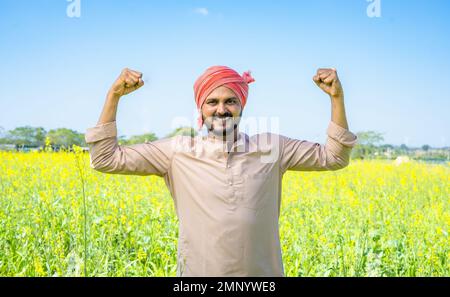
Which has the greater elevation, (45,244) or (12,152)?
(12,152)

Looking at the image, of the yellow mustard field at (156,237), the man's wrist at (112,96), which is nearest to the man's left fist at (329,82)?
the man's wrist at (112,96)

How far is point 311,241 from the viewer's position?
3.20 m

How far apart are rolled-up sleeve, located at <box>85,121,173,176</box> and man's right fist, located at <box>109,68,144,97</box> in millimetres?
117

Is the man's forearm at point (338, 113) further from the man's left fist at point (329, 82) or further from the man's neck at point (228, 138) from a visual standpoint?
the man's neck at point (228, 138)

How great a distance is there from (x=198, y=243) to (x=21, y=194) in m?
3.08

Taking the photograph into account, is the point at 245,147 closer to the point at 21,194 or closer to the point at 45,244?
the point at 45,244

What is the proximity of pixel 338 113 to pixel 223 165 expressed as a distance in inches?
19.3

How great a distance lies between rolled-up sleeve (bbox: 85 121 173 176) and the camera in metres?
1.67

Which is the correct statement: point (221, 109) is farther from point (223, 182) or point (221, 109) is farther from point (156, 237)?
point (156, 237)

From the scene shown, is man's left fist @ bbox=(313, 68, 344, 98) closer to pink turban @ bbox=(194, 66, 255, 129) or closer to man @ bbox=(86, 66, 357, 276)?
man @ bbox=(86, 66, 357, 276)

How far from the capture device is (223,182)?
167cm

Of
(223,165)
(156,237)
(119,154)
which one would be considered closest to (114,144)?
(119,154)

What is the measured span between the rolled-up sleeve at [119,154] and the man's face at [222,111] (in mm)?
182
